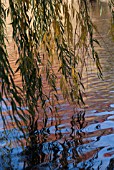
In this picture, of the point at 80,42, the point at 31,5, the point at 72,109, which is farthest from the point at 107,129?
the point at 31,5

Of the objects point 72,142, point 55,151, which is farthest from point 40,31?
point 72,142

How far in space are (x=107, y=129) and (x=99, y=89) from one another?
7.81ft

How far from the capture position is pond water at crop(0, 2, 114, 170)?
3.59 m

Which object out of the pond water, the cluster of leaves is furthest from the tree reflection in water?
the cluster of leaves

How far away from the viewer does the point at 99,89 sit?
22.6 feet

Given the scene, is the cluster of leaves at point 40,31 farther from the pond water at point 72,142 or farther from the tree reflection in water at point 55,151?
the tree reflection in water at point 55,151

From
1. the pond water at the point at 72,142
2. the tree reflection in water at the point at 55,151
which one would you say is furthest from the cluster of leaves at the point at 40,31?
the tree reflection in water at the point at 55,151

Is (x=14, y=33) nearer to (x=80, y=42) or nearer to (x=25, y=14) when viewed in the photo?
(x=25, y=14)

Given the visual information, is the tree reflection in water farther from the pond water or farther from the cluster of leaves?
the cluster of leaves

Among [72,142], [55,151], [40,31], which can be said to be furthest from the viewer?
[72,142]

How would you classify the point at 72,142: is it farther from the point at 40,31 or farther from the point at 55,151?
the point at 40,31

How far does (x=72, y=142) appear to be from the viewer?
13.8 ft

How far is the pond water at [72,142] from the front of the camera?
359 cm

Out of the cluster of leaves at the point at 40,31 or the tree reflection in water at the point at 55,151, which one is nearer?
the cluster of leaves at the point at 40,31
